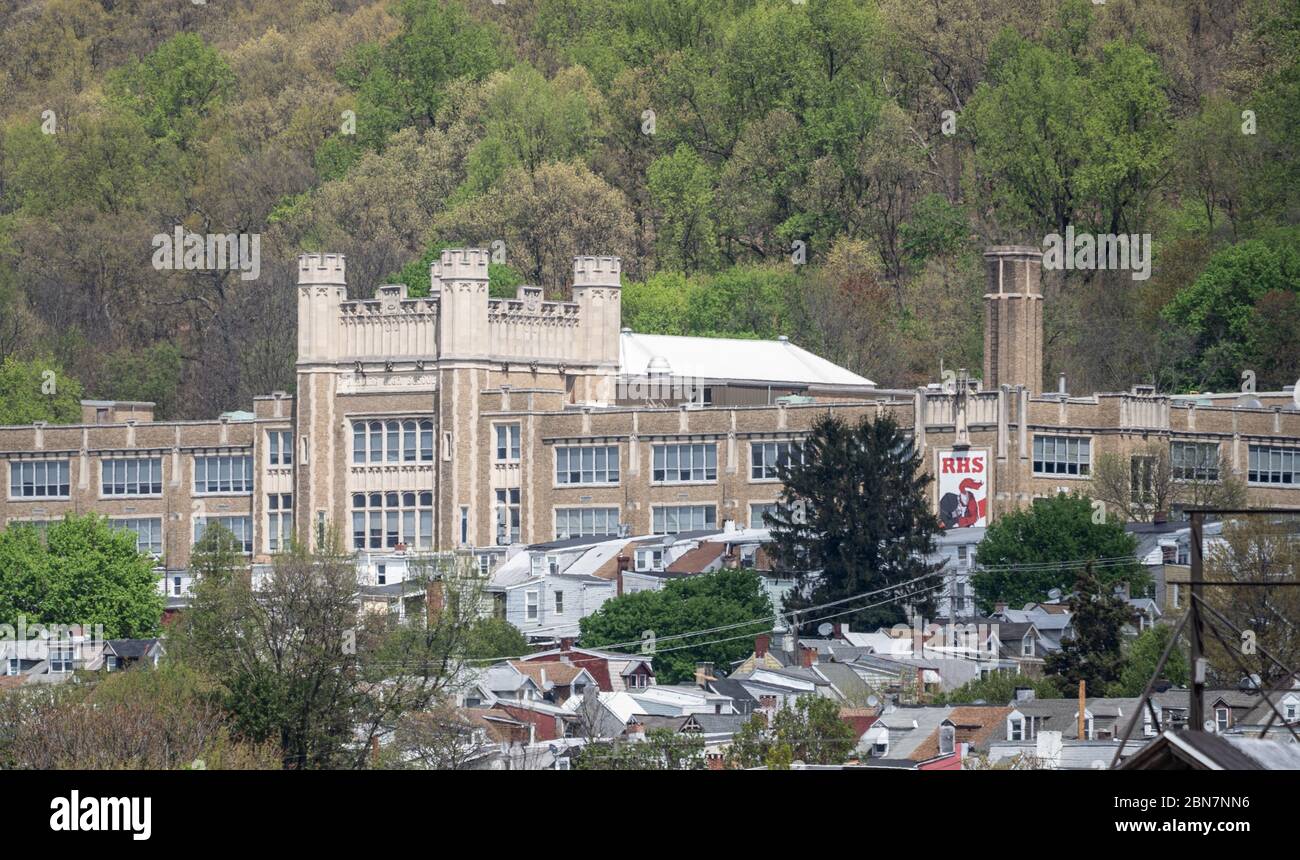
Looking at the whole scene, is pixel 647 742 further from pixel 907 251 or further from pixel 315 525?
pixel 907 251

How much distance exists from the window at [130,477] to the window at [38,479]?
1.51 meters

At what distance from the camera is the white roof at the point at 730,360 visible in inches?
4035

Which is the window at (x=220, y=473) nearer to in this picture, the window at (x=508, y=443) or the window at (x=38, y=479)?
the window at (x=38, y=479)

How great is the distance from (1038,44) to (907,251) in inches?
551

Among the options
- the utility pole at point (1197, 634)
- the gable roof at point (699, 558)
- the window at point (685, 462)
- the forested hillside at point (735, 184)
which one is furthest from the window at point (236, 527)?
the utility pole at point (1197, 634)

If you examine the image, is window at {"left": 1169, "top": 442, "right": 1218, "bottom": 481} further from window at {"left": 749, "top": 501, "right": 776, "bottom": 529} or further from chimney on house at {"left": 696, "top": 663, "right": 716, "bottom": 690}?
chimney on house at {"left": 696, "top": 663, "right": 716, "bottom": 690}

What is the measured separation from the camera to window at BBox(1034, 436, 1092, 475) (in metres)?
87.6

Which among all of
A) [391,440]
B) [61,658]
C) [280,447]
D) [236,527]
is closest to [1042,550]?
[391,440]

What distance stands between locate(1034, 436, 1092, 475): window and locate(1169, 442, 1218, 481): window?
9.40 ft

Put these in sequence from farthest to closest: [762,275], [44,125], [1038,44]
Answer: [44,125], [1038,44], [762,275]
